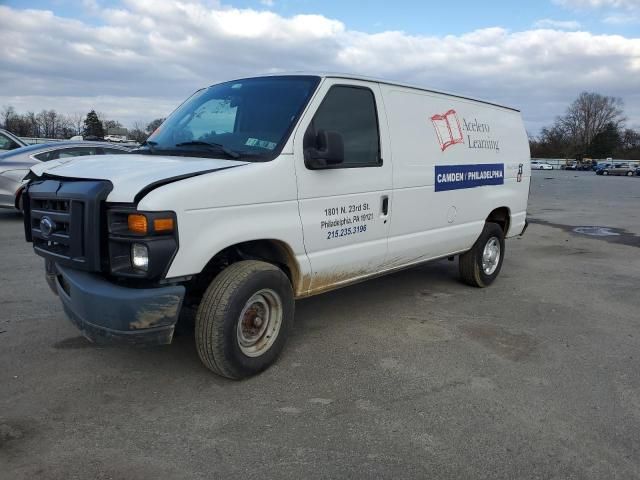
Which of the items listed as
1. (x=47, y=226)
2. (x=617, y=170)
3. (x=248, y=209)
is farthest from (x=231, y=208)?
(x=617, y=170)

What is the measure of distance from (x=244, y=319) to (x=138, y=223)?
43.3 inches

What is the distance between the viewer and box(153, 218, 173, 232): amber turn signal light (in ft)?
10.1

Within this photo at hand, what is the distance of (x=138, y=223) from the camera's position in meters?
3.08

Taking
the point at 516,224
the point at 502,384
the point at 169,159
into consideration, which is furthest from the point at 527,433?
the point at 516,224

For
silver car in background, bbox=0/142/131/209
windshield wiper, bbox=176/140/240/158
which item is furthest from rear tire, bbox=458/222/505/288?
silver car in background, bbox=0/142/131/209

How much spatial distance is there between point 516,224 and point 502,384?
3649 mm

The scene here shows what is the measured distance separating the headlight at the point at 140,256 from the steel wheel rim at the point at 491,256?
449 centimetres

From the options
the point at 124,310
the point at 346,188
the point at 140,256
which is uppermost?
the point at 346,188

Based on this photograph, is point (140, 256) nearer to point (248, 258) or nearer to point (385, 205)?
point (248, 258)

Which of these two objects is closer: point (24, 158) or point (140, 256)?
point (140, 256)

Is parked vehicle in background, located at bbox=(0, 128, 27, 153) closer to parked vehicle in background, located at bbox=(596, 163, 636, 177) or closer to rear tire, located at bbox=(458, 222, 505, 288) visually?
rear tire, located at bbox=(458, 222, 505, 288)

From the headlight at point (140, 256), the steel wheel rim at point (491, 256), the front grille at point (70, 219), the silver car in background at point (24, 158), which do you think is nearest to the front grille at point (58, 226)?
the front grille at point (70, 219)

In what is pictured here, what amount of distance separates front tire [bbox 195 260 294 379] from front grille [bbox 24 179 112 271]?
0.77 metres

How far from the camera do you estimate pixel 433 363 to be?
416cm
